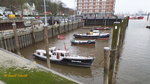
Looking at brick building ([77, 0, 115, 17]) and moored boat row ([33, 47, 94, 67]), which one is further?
brick building ([77, 0, 115, 17])

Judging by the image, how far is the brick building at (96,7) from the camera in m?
87.9

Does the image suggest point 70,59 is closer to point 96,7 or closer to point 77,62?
point 77,62

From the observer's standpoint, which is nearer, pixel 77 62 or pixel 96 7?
pixel 77 62

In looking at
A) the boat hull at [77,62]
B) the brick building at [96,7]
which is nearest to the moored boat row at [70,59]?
the boat hull at [77,62]


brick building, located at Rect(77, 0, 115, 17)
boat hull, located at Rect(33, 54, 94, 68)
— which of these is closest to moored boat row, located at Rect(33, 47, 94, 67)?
boat hull, located at Rect(33, 54, 94, 68)

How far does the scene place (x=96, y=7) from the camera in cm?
9112

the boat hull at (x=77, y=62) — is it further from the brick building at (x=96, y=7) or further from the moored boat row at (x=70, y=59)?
the brick building at (x=96, y=7)

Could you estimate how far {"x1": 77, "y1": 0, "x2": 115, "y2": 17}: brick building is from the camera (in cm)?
8794

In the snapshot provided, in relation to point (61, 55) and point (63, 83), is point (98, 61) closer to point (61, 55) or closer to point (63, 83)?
point (61, 55)

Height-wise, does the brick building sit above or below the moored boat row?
above

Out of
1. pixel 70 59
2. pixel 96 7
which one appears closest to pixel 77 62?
pixel 70 59

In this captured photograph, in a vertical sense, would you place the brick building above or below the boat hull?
above

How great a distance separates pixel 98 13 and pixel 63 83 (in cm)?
8890

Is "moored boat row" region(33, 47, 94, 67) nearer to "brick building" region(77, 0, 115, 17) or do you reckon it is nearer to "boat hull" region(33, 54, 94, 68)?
"boat hull" region(33, 54, 94, 68)
